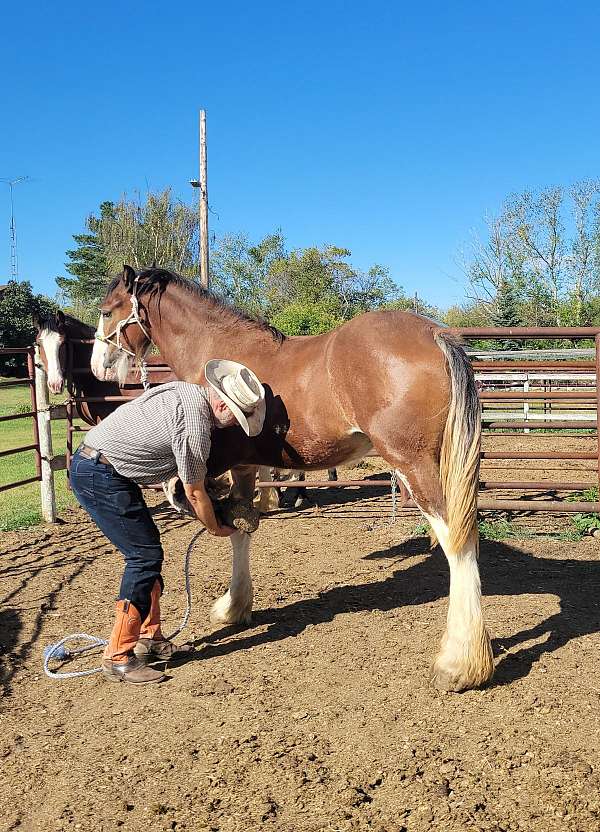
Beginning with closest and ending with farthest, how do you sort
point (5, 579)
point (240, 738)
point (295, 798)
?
point (295, 798)
point (240, 738)
point (5, 579)

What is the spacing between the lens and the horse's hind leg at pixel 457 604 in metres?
3.32

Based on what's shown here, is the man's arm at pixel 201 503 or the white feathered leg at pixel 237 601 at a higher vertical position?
the man's arm at pixel 201 503

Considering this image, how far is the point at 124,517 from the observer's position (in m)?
3.51

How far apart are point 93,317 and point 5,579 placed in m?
25.4

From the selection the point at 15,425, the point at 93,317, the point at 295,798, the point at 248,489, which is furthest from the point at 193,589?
the point at 93,317

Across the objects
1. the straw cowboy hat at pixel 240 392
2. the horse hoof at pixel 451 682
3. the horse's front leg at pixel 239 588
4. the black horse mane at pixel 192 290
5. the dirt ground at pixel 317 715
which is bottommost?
the dirt ground at pixel 317 715

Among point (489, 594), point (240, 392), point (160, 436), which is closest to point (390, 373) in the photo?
point (240, 392)

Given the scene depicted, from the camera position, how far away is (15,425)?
60.4ft

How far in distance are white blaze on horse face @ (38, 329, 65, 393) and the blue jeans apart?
3.83 meters

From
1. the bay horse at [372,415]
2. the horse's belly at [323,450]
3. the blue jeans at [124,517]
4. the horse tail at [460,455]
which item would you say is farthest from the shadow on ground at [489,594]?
the horse's belly at [323,450]

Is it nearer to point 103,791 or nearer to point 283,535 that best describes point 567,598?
point 283,535

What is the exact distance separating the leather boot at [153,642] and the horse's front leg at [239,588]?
539mm

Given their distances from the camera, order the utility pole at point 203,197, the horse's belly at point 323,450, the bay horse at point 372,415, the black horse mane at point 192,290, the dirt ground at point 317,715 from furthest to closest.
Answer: the utility pole at point 203,197 → the black horse mane at point 192,290 → the horse's belly at point 323,450 → the bay horse at point 372,415 → the dirt ground at point 317,715

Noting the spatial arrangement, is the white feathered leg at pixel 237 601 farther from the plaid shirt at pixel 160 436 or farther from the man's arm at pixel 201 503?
the plaid shirt at pixel 160 436
